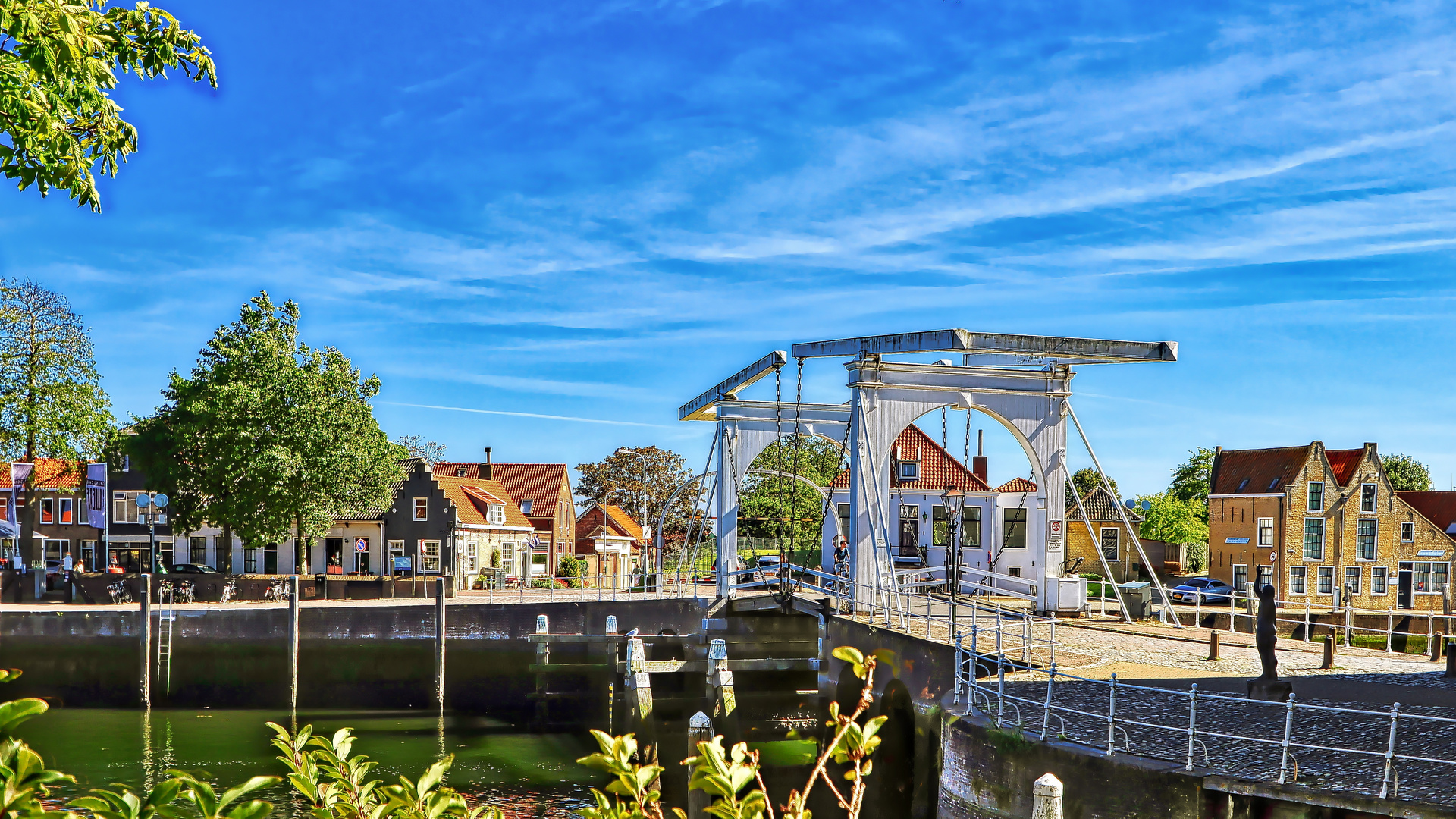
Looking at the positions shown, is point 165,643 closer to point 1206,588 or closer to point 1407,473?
point 1206,588

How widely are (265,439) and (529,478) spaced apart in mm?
28605

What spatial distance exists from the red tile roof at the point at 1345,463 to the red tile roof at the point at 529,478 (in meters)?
42.2

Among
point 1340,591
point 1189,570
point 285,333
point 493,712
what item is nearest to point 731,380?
point 493,712

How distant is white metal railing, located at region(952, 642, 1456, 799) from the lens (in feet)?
31.9

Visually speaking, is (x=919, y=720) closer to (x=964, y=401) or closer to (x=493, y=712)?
(x=964, y=401)

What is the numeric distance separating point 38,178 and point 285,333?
40.8 meters

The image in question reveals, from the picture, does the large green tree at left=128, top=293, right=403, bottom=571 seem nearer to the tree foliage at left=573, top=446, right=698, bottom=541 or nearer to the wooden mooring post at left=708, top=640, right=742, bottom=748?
the wooden mooring post at left=708, top=640, right=742, bottom=748

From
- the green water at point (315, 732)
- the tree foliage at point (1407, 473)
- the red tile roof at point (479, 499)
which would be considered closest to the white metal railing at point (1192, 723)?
the green water at point (315, 732)

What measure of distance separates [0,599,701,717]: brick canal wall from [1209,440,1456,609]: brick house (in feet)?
105

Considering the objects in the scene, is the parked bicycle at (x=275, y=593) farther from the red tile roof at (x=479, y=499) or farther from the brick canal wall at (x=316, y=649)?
the red tile roof at (x=479, y=499)

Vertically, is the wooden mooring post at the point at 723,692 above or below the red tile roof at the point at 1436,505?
below

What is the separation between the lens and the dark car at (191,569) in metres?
46.1

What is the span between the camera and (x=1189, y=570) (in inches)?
2734

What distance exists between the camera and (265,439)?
41.1 metres
